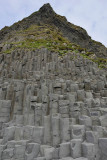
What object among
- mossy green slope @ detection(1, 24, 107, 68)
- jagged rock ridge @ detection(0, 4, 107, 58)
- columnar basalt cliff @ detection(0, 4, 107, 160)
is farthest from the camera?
jagged rock ridge @ detection(0, 4, 107, 58)

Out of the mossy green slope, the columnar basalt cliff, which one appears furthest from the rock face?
the mossy green slope

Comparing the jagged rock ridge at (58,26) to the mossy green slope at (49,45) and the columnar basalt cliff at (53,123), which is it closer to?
the mossy green slope at (49,45)

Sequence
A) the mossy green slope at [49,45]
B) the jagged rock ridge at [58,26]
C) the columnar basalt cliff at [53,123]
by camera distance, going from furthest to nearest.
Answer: the jagged rock ridge at [58,26], the mossy green slope at [49,45], the columnar basalt cliff at [53,123]

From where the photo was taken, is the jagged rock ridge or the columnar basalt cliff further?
the jagged rock ridge

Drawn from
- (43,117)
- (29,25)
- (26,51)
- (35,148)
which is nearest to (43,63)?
(26,51)

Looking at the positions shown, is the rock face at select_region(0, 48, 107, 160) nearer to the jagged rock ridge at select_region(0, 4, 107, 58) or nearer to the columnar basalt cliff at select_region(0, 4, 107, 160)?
the columnar basalt cliff at select_region(0, 4, 107, 160)

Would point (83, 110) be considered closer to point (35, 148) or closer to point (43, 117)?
point (43, 117)

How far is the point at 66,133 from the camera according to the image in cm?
500

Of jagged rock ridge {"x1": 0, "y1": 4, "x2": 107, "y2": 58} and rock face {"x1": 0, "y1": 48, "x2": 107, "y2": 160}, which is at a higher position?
jagged rock ridge {"x1": 0, "y1": 4, "x2": 107, "y2": 58}

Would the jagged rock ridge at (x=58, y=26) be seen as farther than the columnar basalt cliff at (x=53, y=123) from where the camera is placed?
Yes

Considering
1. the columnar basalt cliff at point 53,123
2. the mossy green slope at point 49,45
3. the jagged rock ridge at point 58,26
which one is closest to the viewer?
the columnar basalt cliff at point 53,123

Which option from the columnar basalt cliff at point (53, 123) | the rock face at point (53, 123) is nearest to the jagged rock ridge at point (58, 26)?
the columnar basalt cliff at point (53, 123)

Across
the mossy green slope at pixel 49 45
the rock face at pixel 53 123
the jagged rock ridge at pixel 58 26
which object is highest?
the jagged rock ridge at pixel 58 26

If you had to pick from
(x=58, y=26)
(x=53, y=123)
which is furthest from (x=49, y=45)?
(x=58, y=26)
